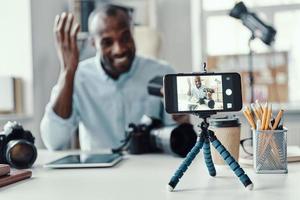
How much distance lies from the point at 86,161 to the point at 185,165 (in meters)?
0.40

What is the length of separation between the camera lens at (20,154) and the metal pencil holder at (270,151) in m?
0.57

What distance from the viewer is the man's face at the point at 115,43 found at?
71.6 inches

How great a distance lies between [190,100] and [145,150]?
0.57 meters

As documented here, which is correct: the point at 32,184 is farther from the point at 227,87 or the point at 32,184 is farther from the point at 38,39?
the point at 38,39

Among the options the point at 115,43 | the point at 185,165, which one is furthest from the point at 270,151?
the point at 115,43

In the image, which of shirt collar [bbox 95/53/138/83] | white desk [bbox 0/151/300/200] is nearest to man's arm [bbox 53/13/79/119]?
shirt collar [bbox 95/53/138/83]

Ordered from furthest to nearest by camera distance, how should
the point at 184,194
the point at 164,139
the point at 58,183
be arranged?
1. the point at 164,139
2. the point at 58,183
3. the point at 184,194

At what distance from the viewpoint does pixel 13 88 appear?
2.68m

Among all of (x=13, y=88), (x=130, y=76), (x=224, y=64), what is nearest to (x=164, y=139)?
(x=130, y=76)

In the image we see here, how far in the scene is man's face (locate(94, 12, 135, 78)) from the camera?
1818mm

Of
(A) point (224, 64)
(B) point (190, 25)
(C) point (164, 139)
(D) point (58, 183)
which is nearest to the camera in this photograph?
(D) point (58, 183)

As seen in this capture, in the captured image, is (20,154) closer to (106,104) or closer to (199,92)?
(199,92)

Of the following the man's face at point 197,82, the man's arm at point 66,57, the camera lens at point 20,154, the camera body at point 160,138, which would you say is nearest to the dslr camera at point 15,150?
the camera lens at point 20,154

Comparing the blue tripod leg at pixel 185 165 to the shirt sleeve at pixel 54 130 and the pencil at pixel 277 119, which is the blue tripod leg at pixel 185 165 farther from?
the shirt sleeve at pixel 54 130
